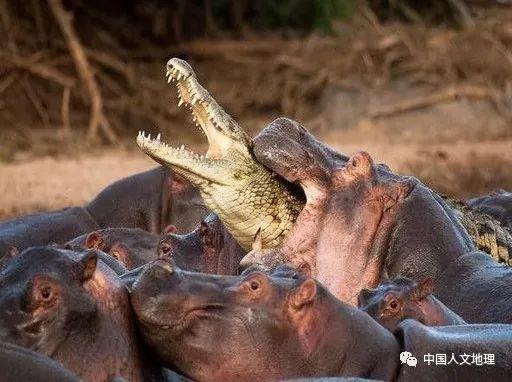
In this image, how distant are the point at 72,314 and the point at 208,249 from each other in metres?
1.64

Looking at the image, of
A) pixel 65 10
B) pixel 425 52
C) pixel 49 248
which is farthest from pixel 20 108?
pixel 49 248

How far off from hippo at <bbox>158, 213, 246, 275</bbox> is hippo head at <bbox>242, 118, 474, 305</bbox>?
0.35 metres

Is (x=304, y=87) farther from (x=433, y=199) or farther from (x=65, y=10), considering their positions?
(x=433, y=199)

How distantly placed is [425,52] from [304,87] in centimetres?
119

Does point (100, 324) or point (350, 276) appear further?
point (350, 276)

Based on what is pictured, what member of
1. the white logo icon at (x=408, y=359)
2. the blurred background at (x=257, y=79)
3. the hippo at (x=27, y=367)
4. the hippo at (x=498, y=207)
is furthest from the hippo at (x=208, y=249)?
the blurred background at (x=257, y=79)

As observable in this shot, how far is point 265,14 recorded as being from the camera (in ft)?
53.0

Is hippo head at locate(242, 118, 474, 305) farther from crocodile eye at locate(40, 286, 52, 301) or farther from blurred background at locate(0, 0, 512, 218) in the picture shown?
blurred background at locate(0, 0, 512, 218)

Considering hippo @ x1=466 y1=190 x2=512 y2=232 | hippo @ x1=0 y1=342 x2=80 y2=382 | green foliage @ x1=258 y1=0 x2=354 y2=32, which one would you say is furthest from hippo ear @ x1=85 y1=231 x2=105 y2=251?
green foliage @ x1=258 y1=0 x2=354 y2=32

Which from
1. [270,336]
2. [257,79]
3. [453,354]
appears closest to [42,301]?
[270,336]

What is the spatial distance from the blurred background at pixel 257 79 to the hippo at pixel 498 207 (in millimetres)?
5911

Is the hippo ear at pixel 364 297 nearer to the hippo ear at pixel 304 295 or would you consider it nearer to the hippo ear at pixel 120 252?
the hippo ear at pixel 304 295

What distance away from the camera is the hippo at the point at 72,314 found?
11.1 feet

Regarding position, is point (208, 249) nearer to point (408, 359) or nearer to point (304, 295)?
point (304, 295)
